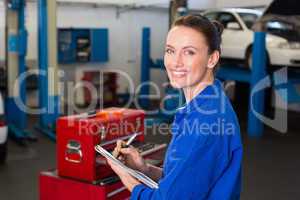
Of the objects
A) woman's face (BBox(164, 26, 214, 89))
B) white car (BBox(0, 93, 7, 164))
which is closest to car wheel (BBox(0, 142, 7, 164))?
white car (BBox(0, 93, 7, 164))

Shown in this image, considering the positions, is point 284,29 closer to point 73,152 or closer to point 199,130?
point 73,152

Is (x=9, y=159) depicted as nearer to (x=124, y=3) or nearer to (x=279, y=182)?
(x=279, y=182)

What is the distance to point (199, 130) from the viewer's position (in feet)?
4.28

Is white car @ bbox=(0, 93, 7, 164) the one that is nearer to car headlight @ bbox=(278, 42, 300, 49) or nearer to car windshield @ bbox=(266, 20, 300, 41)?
car headlight @ bbox=(278, 42, 300, 49)

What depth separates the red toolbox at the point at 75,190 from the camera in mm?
2441

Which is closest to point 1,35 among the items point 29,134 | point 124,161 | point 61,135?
point 29,134

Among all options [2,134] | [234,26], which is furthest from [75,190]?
[234,26]

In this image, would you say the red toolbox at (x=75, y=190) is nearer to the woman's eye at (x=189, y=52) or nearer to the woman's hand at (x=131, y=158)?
the woman's hand at (x=131, y=158)

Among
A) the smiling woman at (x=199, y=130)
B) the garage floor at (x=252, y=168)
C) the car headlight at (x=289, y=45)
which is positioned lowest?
the garage floor at (x=252, y=168)

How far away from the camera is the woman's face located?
1.39 m

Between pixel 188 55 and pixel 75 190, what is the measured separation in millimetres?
1442

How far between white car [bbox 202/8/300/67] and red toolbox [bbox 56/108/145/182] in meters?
4.23

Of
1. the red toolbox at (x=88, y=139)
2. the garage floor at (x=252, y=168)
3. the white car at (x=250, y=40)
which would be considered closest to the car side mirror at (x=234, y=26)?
the white car at (x=250, y=40)

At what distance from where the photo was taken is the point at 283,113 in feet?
28.5
